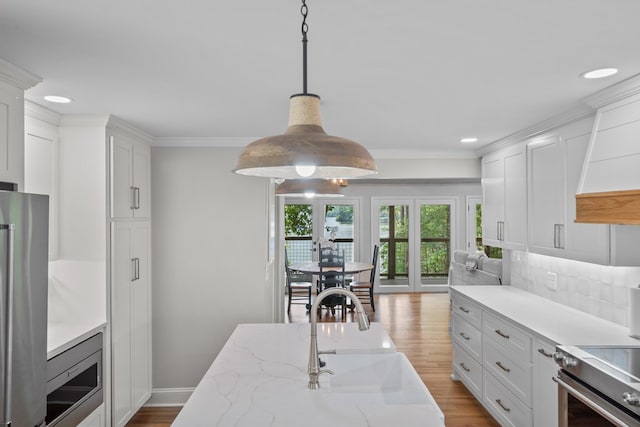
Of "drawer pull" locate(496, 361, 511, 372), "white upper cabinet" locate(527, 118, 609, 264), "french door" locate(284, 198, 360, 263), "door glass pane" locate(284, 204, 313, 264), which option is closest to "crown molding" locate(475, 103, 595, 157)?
"white upper cabinet" locate(527, 118, 609, 264)

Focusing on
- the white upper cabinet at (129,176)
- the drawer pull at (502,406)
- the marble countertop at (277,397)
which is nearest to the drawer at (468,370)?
the drawer pull at (502,406)

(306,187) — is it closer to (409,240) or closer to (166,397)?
(166,397)

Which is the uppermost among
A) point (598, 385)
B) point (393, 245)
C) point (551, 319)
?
point (393, 245)

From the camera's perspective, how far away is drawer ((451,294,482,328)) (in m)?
3.52

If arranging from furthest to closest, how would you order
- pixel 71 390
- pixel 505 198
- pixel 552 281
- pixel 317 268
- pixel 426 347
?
pixel 317 268 < pixel 426 347 < pixel 505 198 < pixel 552 281 < pixel 71 390

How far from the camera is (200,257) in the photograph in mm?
3844

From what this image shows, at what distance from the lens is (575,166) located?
2.87 meters

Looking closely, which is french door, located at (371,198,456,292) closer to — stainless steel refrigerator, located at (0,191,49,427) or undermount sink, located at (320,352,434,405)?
undermount sink, located at (320,352,434,405)

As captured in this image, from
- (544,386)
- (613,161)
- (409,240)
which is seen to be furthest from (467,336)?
(409,240)

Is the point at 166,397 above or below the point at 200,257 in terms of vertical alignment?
below

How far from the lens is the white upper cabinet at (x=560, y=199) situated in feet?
8.87

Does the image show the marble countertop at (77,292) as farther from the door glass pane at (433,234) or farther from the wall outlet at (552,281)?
the door glass pane at (433,234)

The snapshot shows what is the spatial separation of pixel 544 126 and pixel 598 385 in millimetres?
1886

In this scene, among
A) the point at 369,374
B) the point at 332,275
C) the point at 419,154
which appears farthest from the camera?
the point at 332,275
